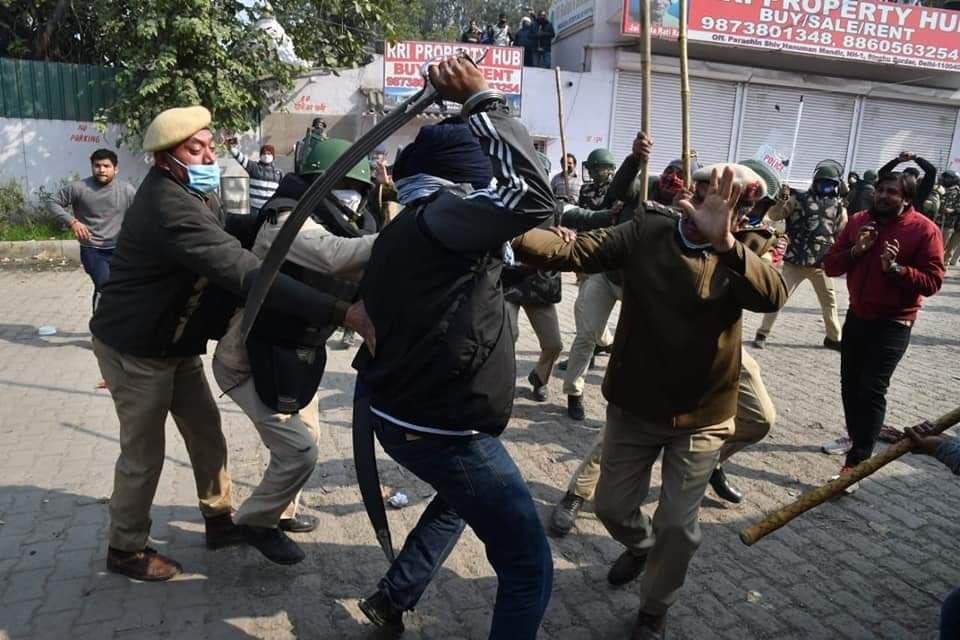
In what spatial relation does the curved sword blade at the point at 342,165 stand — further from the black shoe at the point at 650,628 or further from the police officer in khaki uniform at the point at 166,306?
the black shoe at the point at 650,628

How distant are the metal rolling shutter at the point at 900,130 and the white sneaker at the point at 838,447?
15303 millimetres

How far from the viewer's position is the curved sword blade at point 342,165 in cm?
192

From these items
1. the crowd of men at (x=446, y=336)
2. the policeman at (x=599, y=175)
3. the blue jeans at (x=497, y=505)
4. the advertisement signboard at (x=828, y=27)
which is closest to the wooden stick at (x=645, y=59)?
the crowd of men at (x=446, y=336)

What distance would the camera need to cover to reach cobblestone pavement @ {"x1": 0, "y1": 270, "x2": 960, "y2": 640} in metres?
2.97

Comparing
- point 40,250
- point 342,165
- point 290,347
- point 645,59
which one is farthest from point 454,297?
point 40,250

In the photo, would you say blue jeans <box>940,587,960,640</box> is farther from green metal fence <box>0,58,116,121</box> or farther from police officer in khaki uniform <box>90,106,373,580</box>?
green metal fence <box>0,58,116,121</box>

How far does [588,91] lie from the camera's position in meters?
15.3

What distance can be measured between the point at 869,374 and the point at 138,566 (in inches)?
161

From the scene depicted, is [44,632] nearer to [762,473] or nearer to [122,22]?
[762,473]

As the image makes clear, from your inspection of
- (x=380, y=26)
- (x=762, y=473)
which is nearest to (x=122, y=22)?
(x=380, y=26)

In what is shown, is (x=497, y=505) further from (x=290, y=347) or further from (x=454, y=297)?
(x=290, y=347)

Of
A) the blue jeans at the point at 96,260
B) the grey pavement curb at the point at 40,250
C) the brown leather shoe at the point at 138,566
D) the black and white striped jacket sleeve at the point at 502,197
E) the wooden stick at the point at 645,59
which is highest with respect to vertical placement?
the wooden stick at the point at 645,59

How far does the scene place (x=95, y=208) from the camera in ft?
21.2

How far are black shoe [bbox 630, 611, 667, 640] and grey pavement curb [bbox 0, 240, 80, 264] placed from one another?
11.3m
